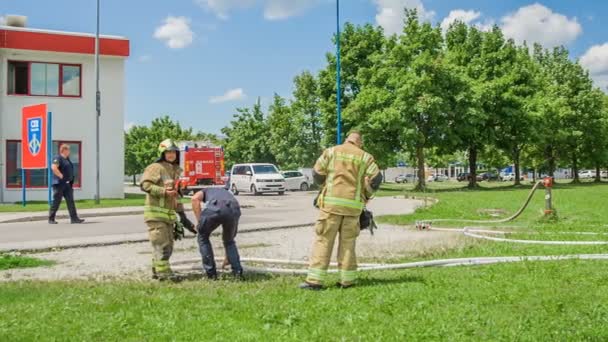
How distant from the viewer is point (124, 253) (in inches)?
399

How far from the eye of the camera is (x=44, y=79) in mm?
25844

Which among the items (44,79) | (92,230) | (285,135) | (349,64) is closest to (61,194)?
(92,230)

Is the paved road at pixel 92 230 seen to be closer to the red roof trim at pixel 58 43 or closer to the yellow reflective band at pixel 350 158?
the yellow reflective band at pixel 350 158

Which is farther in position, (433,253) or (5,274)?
(433,253)

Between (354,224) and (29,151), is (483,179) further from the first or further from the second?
(354,224)

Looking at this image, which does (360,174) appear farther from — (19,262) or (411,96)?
(411,96)

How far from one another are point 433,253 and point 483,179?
87624mm

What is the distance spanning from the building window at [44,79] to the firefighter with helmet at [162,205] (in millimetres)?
20701

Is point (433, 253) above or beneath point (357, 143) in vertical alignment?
beneath

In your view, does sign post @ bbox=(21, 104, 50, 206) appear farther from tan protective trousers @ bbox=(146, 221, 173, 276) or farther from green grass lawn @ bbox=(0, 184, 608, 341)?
tan protective trousers @ bbox=(146, 221, 173, 276)

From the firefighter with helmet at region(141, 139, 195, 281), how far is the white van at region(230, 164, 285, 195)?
27.1 m

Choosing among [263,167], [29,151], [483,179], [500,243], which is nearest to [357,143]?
[500,243]

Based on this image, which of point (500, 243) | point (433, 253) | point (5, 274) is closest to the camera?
point (5, 274)

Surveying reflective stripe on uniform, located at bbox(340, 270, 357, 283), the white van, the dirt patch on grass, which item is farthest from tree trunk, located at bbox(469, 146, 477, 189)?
reflective stripe on uniform, located at bbox(340, 270, 357, 283)
